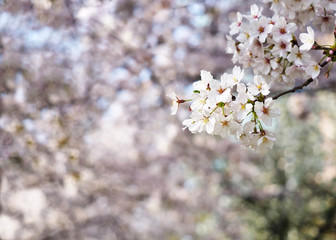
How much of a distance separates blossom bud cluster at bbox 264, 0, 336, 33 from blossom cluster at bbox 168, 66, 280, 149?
0.36 meters

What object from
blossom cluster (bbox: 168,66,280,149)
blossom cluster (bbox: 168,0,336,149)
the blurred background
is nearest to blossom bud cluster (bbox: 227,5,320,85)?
blossom cluster (bbox: 168,0,336,149)

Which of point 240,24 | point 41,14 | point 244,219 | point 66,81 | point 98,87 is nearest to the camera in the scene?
point 240,24

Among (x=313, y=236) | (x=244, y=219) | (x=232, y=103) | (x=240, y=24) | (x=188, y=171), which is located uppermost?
(x=188, y=171)

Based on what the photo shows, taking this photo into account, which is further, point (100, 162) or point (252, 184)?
point (252, 184)

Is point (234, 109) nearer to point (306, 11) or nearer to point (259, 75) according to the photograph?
point (259, 75)

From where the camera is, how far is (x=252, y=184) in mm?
9117

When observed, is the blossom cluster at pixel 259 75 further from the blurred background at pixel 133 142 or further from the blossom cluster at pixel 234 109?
the blurred background at pixel 133 142

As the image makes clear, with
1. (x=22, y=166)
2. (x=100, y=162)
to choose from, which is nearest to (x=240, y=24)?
(x=22, y=166)

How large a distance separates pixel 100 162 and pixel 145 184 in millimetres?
1138

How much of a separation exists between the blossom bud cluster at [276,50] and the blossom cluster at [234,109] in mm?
165

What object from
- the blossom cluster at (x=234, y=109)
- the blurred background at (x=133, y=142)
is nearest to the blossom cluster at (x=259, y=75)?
the blossom cluster at (x=234, y=109)

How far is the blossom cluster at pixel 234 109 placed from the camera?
1316 mm

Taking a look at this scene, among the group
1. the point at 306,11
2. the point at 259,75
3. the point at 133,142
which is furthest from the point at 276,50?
the point at 133,142

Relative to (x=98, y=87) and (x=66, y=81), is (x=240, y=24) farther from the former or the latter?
(x=98, y=87)
